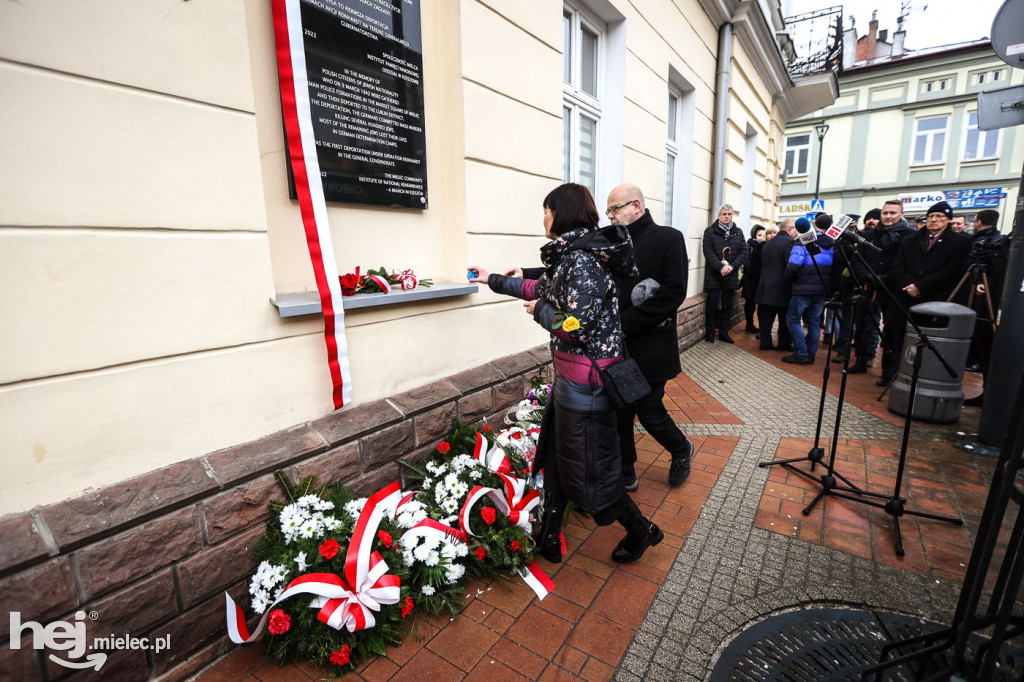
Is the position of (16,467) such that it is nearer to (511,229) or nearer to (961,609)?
(511,229)

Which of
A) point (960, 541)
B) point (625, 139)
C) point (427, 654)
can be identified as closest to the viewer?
point (427, 654)

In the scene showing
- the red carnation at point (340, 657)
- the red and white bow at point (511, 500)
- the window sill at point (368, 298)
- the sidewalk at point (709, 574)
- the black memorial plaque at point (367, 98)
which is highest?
the black memorial plaque at point (367, 98)

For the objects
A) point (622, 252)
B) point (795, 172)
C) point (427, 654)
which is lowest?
point (427, 654)

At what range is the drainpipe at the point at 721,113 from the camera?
7.60 meters

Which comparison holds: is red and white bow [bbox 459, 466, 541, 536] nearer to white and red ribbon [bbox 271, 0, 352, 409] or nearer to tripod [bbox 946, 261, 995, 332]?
white and red ribbon [bbox 271, 0, 352, 409]

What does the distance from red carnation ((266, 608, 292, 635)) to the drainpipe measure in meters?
8.09

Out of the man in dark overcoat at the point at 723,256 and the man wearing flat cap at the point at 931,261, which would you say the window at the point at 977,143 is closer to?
the man in dark overcoat at the point at 723,256

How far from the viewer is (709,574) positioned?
8.21ft

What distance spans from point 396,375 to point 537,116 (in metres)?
2.27

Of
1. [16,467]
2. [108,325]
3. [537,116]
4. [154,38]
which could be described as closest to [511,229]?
[537,116]

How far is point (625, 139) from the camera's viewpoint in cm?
523

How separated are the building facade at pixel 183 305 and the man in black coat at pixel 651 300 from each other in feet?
3.16

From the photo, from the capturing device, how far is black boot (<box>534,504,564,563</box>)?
8.45 feet
